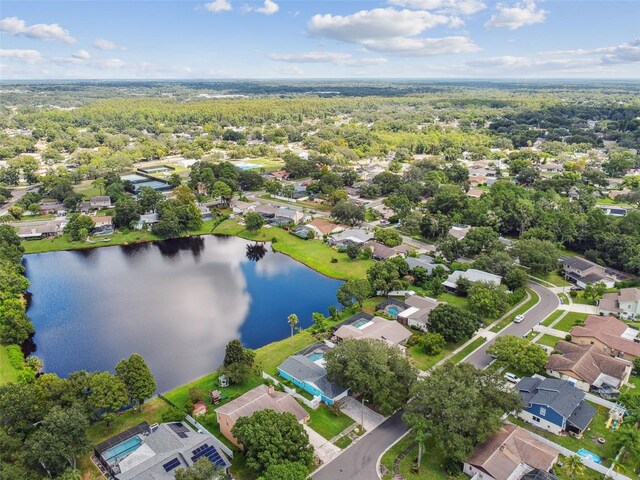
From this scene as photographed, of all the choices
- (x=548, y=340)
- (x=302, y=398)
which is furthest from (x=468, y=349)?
(x=302, y=398)

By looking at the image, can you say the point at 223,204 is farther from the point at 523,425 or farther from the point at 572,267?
the point at 523,425

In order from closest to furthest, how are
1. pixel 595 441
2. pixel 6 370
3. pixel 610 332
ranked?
1. pixel 595 441
2. pixel 6 370
3. pixel 610 332

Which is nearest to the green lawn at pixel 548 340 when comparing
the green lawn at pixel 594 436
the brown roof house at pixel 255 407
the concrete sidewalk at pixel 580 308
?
the concrete sidewalk at pixel 580 308

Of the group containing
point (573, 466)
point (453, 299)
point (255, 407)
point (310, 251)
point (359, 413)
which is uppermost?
point (255, 407)

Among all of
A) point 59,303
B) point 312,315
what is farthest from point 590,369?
point 59,303

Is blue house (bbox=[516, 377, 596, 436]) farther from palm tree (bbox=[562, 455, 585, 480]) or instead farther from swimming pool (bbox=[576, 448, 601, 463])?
palm tree (bbox=[562, 455, 585, 480])

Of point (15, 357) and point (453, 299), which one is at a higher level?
point (15, 357)

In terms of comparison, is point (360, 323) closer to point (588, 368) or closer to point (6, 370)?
point (588, 368)
